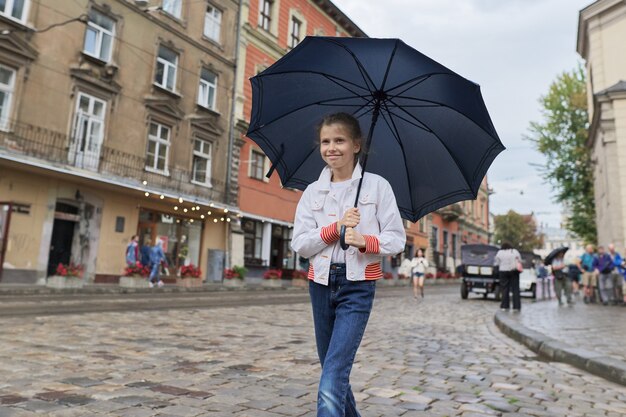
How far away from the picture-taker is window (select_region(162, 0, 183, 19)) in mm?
21969

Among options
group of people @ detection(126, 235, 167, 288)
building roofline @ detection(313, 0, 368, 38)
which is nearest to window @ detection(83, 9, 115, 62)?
group of people @ detection(126, 235, 167, 288)

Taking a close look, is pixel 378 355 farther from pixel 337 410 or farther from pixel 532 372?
pixel 337 410

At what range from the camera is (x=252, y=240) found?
2602 cm

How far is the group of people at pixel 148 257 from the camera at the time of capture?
59.0ft

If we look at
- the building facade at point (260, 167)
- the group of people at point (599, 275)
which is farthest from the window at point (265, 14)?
the group of people at point (599, 275)

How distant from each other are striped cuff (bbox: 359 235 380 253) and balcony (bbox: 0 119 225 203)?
620 inches

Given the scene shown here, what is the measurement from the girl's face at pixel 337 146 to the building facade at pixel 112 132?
49.8ft

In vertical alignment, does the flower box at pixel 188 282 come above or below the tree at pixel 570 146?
Answer: below

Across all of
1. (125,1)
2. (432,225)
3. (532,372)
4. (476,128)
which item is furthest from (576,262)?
(432,225)

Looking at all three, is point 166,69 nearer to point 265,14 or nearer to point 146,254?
point 265,14

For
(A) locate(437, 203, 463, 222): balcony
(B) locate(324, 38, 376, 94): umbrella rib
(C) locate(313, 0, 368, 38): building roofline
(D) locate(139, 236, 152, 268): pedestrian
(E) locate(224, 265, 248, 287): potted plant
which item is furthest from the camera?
(A) locate(437, 203, 463, 222): balcony

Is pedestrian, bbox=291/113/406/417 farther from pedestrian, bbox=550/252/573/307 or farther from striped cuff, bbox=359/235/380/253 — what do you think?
pedestrian, bbox=550/252/573/307

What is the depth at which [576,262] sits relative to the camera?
18.3m

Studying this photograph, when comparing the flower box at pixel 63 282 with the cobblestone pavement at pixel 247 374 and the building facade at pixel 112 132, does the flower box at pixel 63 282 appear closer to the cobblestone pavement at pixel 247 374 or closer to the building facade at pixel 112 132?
the building facade at pixel 112 132
